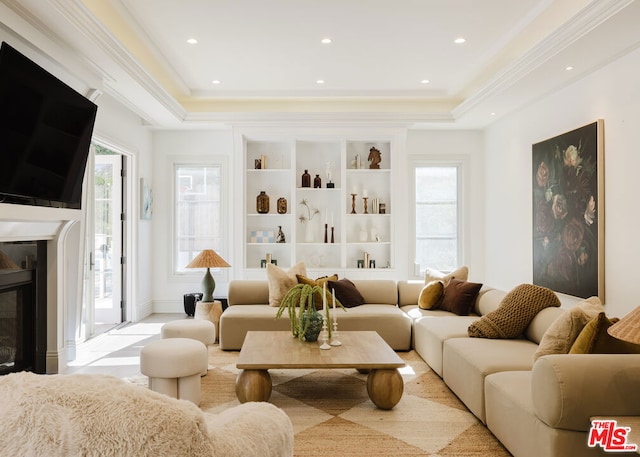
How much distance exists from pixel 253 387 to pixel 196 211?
4447mm

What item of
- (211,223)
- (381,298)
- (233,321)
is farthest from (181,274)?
(381,298)

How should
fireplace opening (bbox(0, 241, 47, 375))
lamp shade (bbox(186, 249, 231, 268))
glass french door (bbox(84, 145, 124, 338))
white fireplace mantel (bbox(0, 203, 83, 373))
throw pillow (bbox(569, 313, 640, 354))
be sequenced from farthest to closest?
glass french door (bbox(84, 145, 124, 338))
lamp shade (bbox(186, 249, 231, 268))
fireplace opening (bbox(0, 241, 47, 375))
white fireplace mantel (bbox(0, 203, 83, 373))
throw pillow (bbox(569, 313, 640, 354))

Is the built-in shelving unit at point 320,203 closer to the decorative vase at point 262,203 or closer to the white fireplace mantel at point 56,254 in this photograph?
the decorative vase at point 262,203

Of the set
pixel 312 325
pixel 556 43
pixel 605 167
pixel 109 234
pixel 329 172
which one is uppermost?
pixel 556 43

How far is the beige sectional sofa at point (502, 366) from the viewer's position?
2135mm

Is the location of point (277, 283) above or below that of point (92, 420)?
below

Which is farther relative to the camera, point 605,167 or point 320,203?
point 320,203

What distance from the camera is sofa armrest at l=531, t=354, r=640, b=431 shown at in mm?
2125

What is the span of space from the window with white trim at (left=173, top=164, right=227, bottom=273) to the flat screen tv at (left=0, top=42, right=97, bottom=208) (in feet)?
10.2

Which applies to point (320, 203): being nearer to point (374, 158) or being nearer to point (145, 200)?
point (374, 158)

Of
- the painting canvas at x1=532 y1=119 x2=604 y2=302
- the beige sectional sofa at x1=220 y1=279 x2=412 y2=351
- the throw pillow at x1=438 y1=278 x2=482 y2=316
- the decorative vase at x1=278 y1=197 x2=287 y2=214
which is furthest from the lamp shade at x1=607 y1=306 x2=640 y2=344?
the decorative vase at x1=278 y1=197 x2=287 y2=214

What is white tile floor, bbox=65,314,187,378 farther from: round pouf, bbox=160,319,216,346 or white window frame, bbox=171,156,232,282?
white window frame, bbox=171,156,232,282

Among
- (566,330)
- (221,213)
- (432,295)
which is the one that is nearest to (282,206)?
(221,213)

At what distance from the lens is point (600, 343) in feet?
7.97
